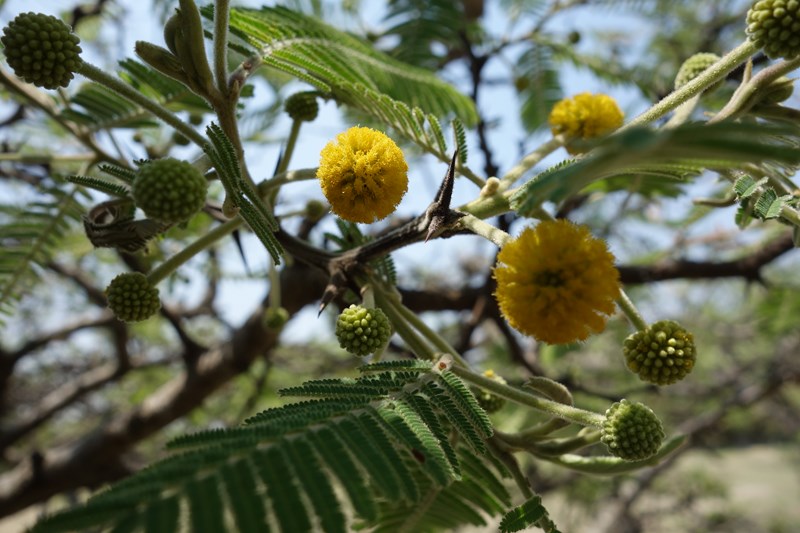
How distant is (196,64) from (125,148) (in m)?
1.19

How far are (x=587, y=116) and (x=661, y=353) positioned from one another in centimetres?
81

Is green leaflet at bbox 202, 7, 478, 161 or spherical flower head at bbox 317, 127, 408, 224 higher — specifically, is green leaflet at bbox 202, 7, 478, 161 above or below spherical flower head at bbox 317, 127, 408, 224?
above

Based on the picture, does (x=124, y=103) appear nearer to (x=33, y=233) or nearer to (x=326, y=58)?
(x=33, y=233)

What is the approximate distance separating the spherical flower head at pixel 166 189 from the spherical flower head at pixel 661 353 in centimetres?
114

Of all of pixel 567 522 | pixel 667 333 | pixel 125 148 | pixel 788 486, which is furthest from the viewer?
pixel 788 486

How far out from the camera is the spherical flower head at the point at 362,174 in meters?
1.46

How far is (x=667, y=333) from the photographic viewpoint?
1544 mm

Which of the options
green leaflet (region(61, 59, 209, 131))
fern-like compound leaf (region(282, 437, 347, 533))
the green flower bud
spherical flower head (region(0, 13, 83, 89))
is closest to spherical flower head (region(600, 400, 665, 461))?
fern-like compound leaf (region(282, 437, 347, 533))

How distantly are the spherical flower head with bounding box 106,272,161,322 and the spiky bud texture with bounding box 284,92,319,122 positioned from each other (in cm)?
76

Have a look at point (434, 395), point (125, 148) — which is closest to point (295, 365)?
point (125, 148)

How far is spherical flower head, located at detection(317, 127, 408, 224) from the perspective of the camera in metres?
1.46

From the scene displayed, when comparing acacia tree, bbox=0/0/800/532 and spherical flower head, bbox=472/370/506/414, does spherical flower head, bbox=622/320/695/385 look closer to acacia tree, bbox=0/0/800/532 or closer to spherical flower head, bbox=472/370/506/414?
acacia tree, bbox=0/0/800/532

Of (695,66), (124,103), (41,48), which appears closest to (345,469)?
(41,48)

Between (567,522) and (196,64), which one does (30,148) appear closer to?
(196,64)
